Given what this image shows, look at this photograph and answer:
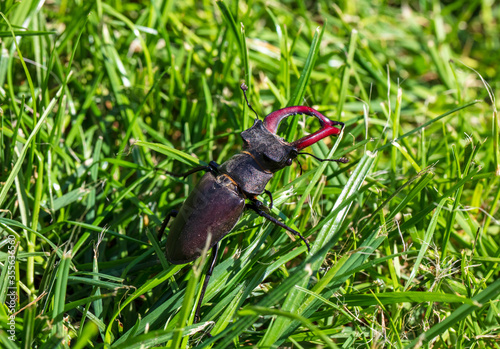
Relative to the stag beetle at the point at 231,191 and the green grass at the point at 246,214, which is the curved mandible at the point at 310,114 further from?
the green grass at the point at 246,214

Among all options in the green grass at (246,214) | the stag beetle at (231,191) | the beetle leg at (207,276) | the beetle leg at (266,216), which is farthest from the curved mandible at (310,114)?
the beetle leg at (207,276)

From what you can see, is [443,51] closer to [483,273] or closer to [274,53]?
[274,53]

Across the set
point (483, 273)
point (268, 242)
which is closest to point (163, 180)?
point (268, 242)

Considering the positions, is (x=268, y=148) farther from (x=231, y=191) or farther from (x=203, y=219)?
(x=203, y=219)

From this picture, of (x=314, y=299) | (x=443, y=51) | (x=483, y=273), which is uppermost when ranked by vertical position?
(x=443, y=51)

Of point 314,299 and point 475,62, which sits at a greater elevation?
point 475,62

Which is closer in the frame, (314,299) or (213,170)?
(314,299)

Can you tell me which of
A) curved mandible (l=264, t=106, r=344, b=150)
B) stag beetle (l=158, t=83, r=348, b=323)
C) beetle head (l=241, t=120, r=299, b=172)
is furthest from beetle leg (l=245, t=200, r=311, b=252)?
curved mandible (l=264, t=106, r=344, b=150)

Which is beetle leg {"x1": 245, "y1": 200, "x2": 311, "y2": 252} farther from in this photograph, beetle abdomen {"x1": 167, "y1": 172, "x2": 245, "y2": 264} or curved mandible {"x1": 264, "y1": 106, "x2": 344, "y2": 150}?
curved mandible {"x1": 264, "y1": 106, "x2": 344, "y2": 150}
